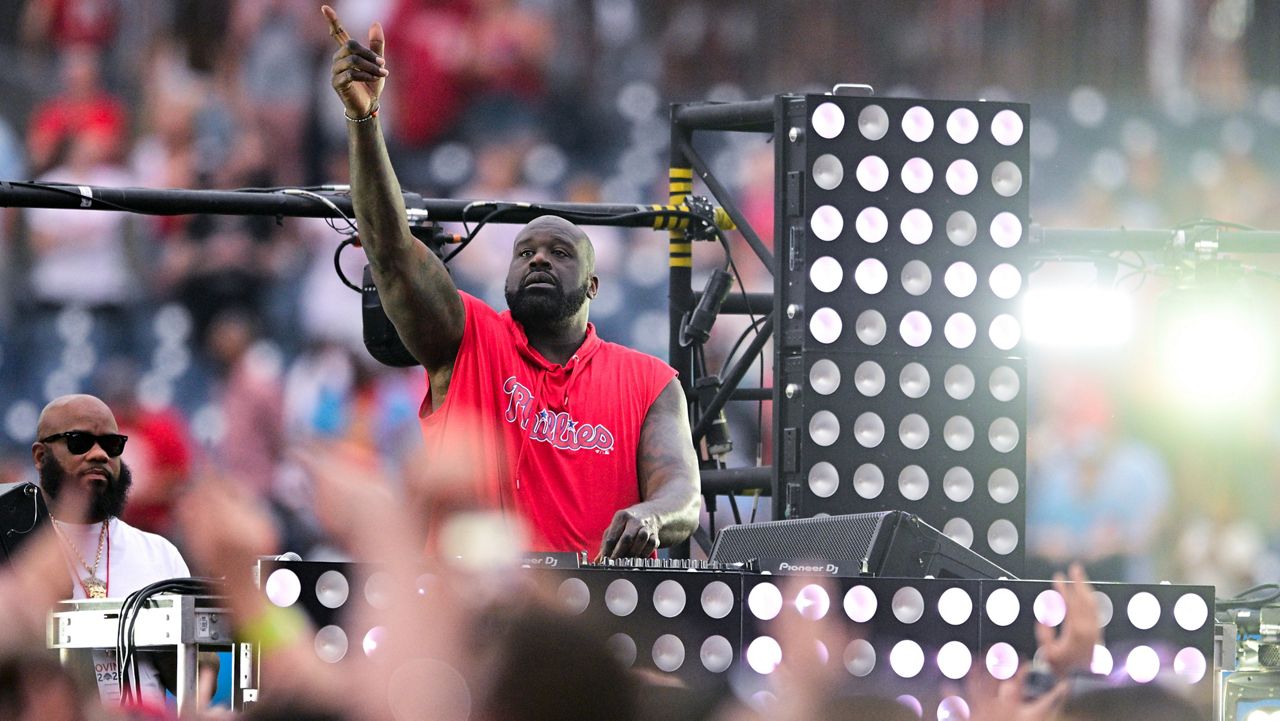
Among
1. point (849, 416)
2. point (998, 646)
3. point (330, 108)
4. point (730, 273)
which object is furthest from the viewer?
point (330, 108)

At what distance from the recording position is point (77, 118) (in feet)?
21.3

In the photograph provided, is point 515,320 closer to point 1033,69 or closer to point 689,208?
point 689,208

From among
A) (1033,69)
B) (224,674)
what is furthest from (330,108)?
(224,674)

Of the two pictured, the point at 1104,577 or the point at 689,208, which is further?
the point at 1104,577

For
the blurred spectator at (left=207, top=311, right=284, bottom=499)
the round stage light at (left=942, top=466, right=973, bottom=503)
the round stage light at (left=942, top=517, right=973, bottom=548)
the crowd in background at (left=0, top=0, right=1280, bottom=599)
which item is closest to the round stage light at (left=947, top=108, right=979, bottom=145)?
the round stage light at (left=942, top=466, right=973, bottom=503)

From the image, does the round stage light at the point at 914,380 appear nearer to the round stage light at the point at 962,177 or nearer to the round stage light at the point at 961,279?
the round stage light at the point at 961,279

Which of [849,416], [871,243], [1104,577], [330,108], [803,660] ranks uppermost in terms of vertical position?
[330,108]

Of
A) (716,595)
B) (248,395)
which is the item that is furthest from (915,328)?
(248,395)

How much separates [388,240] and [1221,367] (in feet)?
14.4

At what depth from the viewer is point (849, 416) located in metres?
3.44

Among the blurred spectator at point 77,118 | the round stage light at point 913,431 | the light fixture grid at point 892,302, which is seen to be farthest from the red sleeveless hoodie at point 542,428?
the blurred spectator at point 77,118

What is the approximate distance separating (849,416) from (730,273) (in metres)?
1.08

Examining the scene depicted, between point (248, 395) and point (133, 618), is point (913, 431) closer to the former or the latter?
point (133, 618)

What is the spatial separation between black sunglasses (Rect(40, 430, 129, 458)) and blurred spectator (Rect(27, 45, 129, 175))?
2.31m
